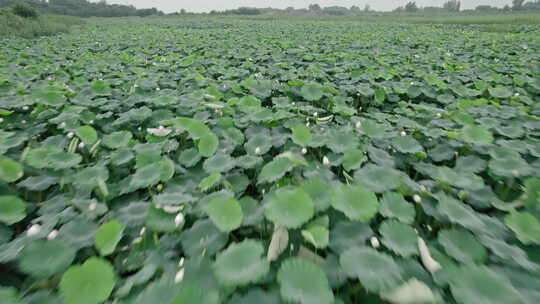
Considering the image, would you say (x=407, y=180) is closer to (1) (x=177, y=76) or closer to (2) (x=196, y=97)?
(2) (x=196, y=97)

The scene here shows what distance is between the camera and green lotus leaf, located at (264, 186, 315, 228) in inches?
41.1

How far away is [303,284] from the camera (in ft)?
2.73

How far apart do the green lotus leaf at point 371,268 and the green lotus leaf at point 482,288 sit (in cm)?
17

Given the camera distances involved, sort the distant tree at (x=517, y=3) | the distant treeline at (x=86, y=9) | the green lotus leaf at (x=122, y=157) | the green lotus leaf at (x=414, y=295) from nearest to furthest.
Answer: the green lotus leaf at (x=414, y=295) → the green lotus leaf at (x=122, y=157) → the distant treeline at (x=86, y=9) → the distant tree at (x=517, y=3)

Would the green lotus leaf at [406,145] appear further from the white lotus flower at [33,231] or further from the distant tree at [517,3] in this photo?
the distant tree at [517,3]

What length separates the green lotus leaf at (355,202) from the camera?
109 centimetres

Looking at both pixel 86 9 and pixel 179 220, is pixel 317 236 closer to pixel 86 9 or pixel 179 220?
pixel 179 220

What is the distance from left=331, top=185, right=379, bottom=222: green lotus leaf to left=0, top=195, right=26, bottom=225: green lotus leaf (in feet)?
4.73

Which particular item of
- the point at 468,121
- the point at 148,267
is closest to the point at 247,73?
the point at 468,121

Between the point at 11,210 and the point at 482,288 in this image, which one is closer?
the point at 482,288

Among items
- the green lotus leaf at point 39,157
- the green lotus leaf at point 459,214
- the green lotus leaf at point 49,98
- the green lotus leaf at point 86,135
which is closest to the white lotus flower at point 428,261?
the green lotus leaf at point 459,214

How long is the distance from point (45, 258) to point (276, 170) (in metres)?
1.04

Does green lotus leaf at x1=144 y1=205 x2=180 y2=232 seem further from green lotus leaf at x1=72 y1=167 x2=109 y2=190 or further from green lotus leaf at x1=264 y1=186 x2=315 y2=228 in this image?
green lotus leaf at x1=72 y1=167 x2=109 y2=190

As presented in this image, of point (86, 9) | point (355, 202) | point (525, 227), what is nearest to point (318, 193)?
point (355, 202)
